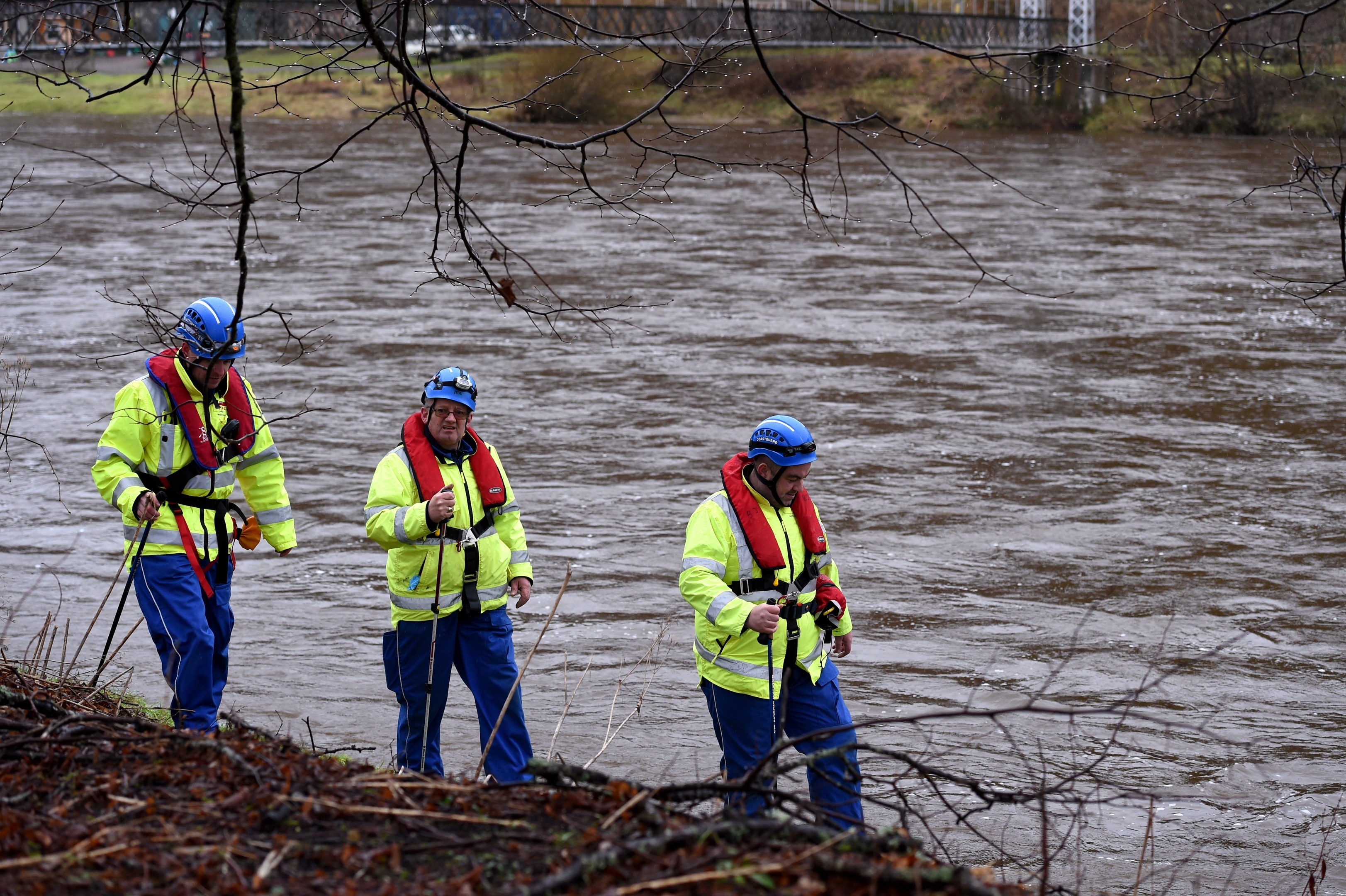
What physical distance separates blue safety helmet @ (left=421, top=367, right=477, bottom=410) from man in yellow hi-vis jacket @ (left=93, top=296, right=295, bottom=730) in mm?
777

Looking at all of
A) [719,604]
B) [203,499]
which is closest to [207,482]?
[203,499]

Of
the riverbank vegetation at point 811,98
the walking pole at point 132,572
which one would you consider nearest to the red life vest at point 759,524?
the walking pole at point 132,572

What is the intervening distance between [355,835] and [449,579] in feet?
9.36

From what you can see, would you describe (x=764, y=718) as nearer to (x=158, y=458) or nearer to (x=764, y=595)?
(x=764, y=595)

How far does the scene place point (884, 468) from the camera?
14719mm

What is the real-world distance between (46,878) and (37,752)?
926mm

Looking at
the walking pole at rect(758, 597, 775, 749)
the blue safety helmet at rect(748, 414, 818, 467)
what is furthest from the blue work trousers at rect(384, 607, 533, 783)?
the blue safety helmet at rect(748, 414, 818, 467)

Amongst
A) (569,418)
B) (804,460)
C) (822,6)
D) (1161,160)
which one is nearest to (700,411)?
(569,418)

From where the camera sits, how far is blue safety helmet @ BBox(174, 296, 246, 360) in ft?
20.1

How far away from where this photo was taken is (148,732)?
4.19 meters

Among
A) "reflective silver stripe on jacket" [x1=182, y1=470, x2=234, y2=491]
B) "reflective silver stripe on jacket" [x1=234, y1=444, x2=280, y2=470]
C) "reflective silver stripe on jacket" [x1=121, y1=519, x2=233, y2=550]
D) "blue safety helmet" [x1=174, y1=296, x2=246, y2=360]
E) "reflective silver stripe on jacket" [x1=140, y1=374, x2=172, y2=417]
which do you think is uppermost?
"blue safety helmet" [x1=174, y1=296, x2=246, y2=360]

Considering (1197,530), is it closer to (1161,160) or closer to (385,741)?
(385,741)

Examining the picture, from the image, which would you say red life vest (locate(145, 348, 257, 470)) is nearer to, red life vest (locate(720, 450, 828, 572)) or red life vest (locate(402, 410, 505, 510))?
red life vest (locate(402, 410, 505, 510))

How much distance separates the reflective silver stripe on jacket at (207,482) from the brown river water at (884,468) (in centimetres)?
131
